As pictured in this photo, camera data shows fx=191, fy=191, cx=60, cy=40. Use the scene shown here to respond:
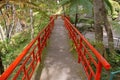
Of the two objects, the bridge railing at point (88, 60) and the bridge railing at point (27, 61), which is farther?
the bridge railing at point (88, 60)

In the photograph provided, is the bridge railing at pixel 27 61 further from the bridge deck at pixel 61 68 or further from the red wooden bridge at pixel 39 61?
the bridge deck at pixel 61 68

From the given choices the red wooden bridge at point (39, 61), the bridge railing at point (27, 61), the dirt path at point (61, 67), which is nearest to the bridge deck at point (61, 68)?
the dirt path at point (61, 67)

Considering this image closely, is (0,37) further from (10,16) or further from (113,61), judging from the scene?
(113,61)

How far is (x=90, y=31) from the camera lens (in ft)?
73.8

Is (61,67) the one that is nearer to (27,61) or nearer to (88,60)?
(88,60)

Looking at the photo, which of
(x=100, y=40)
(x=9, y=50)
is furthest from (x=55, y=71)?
(x=9, y=50)

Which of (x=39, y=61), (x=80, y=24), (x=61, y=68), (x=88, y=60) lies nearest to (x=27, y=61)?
(x=61, y=68)

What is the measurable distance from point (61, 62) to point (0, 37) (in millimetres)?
16394

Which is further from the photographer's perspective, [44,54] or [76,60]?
[44,54]

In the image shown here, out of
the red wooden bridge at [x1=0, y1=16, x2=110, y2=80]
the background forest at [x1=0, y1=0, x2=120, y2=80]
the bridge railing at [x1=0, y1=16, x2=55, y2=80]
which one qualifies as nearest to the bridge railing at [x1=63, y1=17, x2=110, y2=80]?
the red wooden bridge at [x1=0, y1=16, x2=110, y2=80]

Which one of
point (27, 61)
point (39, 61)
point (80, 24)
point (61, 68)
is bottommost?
point (80, 24)

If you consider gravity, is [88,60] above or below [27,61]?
below

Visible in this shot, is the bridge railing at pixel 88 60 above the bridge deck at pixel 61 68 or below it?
above

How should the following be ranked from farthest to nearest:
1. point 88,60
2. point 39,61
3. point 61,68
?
point 39,61 < point 88,60 < point 61,68
